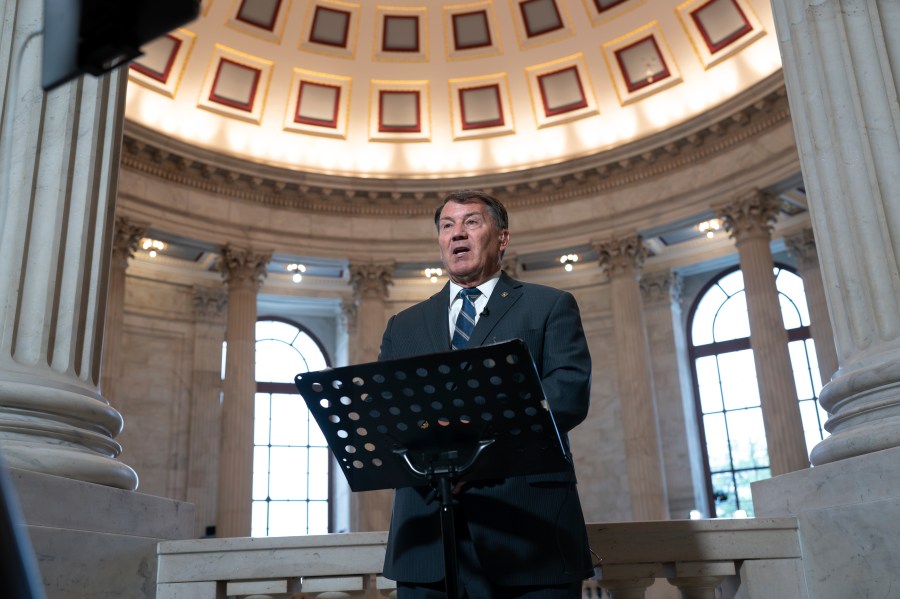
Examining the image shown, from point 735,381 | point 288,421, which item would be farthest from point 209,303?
point 735,381

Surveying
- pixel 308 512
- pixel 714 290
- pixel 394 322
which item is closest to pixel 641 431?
pixel 714 290

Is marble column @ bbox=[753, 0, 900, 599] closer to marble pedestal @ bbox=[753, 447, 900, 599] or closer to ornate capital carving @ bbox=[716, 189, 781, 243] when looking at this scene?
marble pedestal @ bbox=[753, 447, 900, 599]

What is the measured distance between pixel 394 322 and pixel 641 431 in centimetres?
1761

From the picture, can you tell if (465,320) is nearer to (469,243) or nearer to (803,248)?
(469,243)

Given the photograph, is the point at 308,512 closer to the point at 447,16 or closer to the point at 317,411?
the point at 447,16

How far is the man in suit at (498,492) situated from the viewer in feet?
12.4

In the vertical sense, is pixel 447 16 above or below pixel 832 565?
above

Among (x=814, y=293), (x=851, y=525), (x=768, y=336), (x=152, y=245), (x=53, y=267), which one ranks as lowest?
(x=851, y=525)

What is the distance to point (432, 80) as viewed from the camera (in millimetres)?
25062

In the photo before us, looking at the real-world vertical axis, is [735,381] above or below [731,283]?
below

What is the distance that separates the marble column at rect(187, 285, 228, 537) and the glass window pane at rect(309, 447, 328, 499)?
3172 mm

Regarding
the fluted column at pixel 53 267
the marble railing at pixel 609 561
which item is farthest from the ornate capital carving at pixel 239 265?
the marble railing at pixel 609 561

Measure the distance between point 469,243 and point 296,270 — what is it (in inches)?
831

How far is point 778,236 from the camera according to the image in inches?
938
